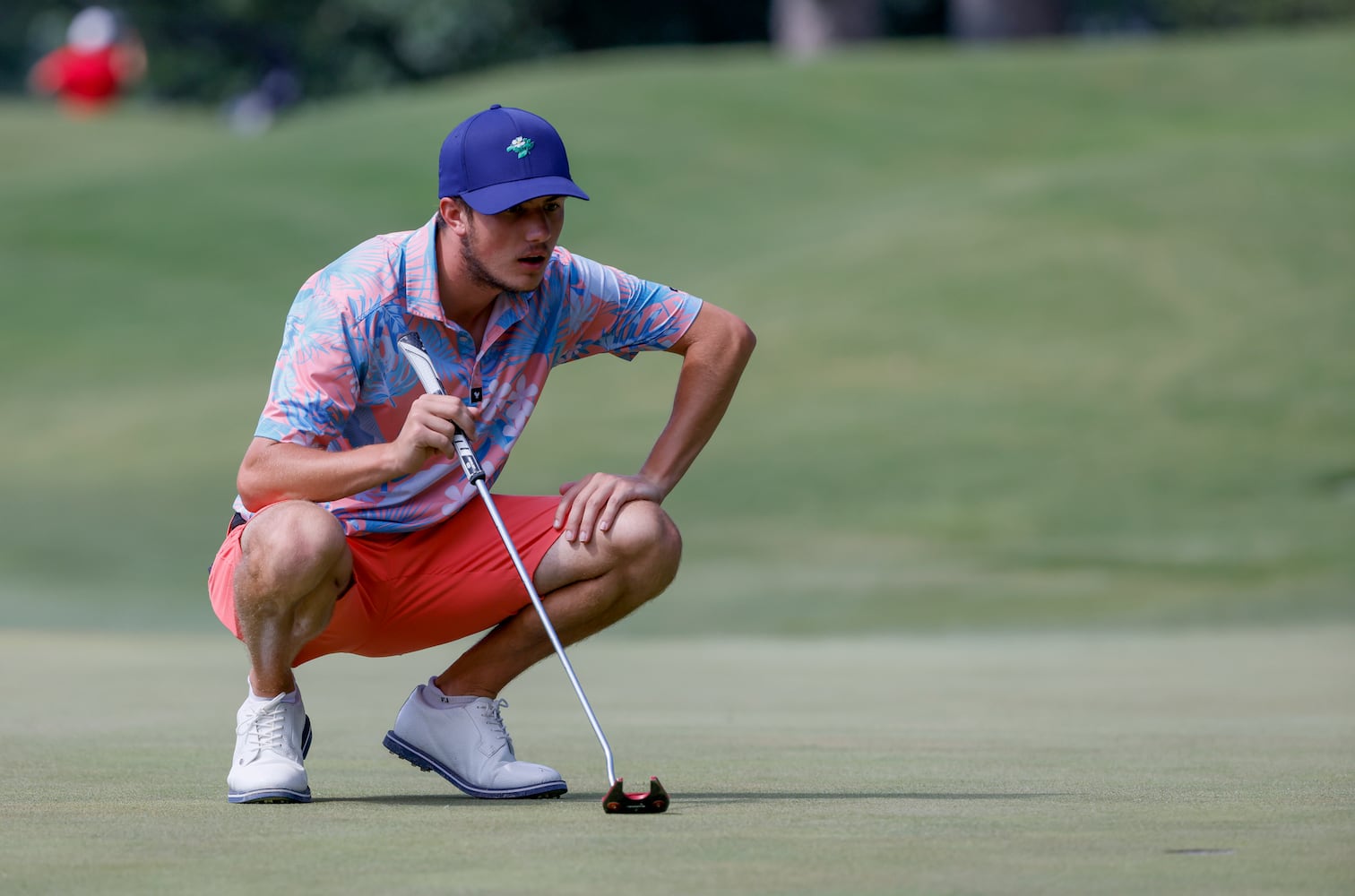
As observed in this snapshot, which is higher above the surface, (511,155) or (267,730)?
(511,155)

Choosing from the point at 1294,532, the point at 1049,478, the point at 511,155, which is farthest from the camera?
the point at 1049,478

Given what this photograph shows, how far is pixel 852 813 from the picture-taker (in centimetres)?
426

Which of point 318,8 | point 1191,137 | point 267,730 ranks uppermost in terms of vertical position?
point 318,8

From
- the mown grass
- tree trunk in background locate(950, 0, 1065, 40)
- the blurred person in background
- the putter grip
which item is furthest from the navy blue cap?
the blurred person in background

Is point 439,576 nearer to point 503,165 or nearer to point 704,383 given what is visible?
point 704,383

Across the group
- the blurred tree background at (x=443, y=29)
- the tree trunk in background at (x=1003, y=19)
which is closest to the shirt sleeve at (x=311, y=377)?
the blurred tree background at (x=443, y=29)

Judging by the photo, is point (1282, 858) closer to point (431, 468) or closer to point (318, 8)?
point (431, 468)

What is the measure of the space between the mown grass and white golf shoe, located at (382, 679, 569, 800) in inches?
279

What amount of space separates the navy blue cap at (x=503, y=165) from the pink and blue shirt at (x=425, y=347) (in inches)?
6.1

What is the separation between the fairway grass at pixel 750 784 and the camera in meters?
3.50

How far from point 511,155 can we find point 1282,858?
6.79ft

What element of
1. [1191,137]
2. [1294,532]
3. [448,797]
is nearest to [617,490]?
[448,797]

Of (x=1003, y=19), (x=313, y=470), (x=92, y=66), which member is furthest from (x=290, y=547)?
(x=92, y=66)

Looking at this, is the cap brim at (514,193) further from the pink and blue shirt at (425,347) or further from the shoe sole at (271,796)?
the shoe sole at (271,796)
